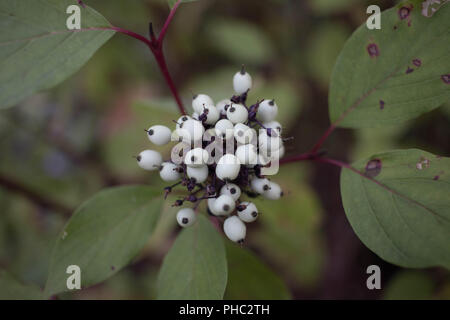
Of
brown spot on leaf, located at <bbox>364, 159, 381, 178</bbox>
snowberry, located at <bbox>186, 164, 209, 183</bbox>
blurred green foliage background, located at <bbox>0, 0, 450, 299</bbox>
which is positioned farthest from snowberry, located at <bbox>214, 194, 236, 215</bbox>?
blurred green foliage background, located at <bbox>0, 0, 450, 299</bbox>

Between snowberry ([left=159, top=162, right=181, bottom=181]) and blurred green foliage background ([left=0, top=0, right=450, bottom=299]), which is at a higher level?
blurred green foliage background ([left=0, top=0, right=450, bottom=299])

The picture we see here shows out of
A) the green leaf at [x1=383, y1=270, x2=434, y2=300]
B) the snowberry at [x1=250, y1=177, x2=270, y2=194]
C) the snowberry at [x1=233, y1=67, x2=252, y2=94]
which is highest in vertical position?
the snowberry at [x1=233, y1=67, x2=252, y2=94]

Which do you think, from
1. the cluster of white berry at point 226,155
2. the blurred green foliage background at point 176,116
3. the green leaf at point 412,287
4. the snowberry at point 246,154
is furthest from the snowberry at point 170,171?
the green leaf at point 412,287

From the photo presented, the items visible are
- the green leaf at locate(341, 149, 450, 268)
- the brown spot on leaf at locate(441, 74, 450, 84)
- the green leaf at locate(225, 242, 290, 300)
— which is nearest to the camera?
the green leaf at locate(341, 149, 450, 268)

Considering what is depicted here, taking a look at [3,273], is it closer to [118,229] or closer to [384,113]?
[118,229]

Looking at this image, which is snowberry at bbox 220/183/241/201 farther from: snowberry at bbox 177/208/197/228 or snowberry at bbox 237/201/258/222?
snowberry at bbox 177/208/197/228

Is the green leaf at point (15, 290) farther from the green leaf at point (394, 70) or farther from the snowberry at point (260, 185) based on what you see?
the green leaf at point (394, 70)
